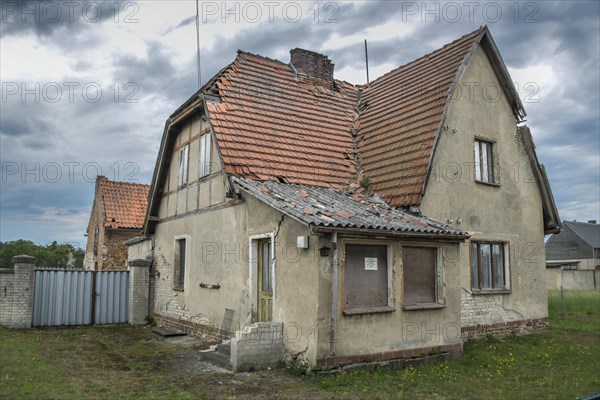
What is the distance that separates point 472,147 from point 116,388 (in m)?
10.0

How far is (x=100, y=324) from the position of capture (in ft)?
51.4

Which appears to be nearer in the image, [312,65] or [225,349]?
[225,349]

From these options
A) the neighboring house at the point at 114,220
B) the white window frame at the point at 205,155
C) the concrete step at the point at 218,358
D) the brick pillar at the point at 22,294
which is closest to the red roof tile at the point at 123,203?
the neighboring house at the point at 114,220

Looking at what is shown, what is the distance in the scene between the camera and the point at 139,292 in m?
16.0

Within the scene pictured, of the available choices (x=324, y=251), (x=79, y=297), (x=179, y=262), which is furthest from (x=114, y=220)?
(x=324, y=251)

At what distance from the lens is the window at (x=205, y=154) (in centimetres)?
1292

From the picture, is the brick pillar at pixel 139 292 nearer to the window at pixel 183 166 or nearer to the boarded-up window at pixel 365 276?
the window at pixel 183 166

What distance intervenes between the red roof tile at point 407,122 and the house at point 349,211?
0.19 feet

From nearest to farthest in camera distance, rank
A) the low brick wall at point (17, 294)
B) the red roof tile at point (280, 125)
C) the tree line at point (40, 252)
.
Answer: the red roof tile at point (280, 125) < the low brick wall at point (17, 294) < the tree line at point (40, 252)

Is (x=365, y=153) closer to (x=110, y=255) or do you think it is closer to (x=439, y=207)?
(x=439, y=207)

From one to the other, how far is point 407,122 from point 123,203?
16350mm

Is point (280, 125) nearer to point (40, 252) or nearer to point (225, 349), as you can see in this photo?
point (225, 349)

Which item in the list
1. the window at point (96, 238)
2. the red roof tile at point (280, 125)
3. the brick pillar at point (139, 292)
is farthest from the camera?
the window at point (96, 238)

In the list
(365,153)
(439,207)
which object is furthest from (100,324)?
(439,207)
